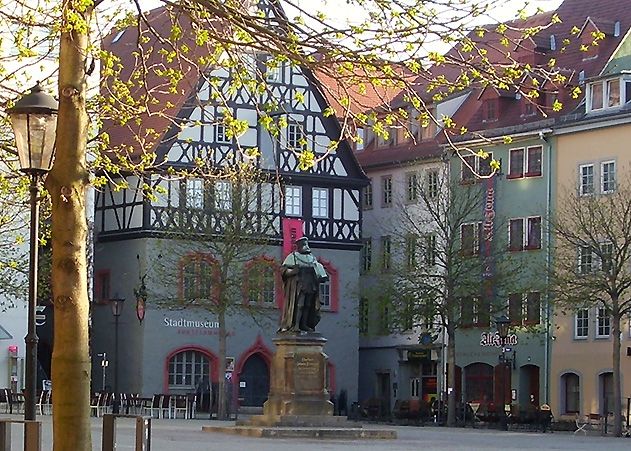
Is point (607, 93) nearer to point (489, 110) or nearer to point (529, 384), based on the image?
point (489, 110)

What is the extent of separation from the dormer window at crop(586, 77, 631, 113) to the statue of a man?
23.7 m

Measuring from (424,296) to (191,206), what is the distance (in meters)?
9.27

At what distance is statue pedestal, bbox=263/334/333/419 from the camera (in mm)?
36188

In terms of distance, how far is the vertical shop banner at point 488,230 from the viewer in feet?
194

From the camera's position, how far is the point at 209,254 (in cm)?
5934

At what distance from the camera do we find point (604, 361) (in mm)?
57969

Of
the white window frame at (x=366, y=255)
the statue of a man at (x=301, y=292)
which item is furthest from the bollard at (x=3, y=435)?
the white window frame at (x=366, y=255)

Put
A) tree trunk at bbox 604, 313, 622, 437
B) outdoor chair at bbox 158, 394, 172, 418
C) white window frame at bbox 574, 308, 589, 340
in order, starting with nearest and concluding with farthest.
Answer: tree trunk at bbox 604, 313, 622, 437 < outdoor chair at bbox 158, 394, 172, 418 < white window frame at bbox 574, 308, 589, 340

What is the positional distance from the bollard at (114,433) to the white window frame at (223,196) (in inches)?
1654

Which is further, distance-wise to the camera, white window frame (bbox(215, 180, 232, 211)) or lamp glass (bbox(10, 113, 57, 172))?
white window frame (bbox(215, 180, 232, 211))

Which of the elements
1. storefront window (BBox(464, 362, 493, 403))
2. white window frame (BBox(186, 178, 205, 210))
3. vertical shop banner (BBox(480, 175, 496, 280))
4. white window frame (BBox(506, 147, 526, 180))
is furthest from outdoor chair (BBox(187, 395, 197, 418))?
white window frame (BBox(506, 147, 526, 180))

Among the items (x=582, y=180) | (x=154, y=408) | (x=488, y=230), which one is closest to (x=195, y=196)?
(x=154, y=408)

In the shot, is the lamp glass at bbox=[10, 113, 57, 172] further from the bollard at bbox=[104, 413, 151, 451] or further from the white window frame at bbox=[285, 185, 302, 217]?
the white window frame at bbox=[285, 185, 302, 217]

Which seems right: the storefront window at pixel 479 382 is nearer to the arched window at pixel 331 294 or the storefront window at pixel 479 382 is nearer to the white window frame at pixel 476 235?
the white window frame at pixel 476 235
